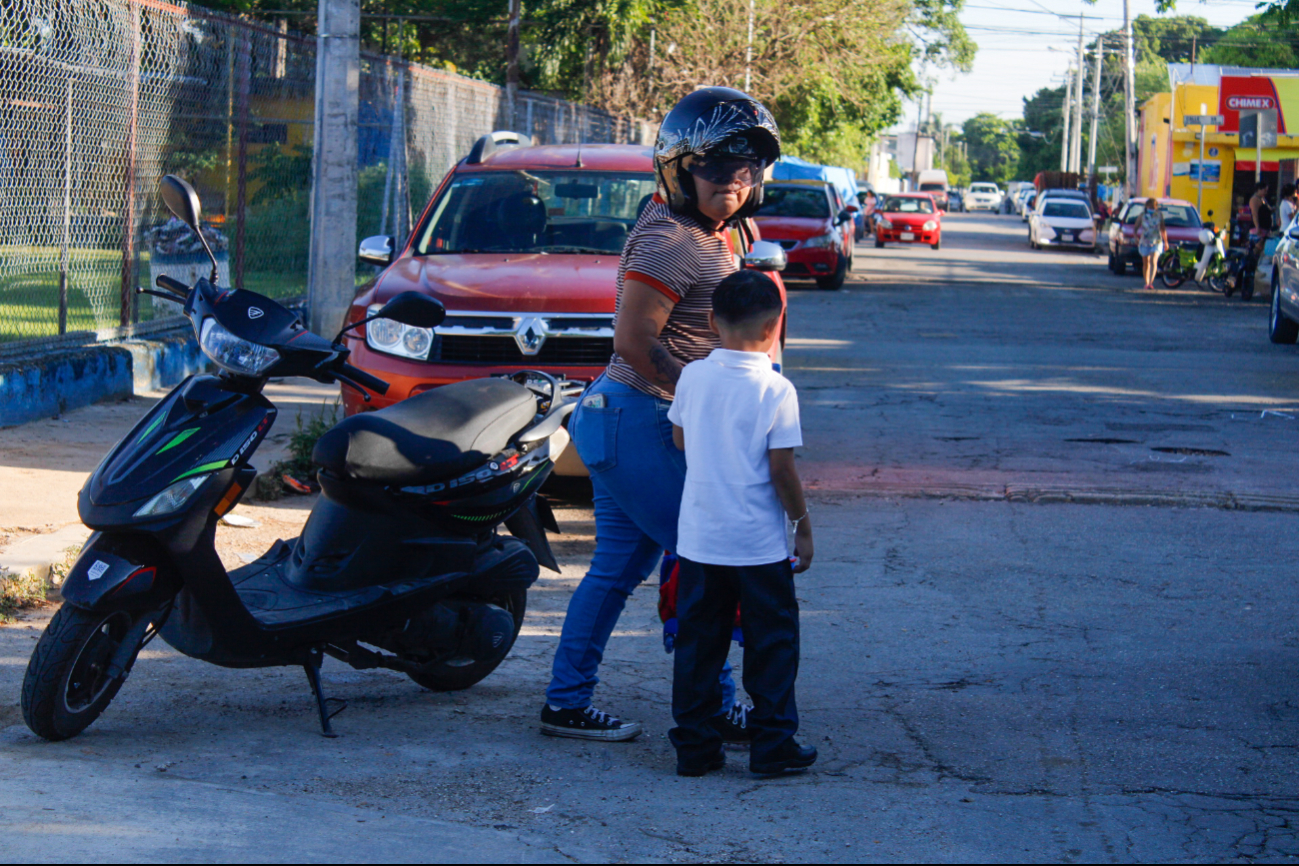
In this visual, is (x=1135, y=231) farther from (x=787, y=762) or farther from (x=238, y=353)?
(x=238, y=353)

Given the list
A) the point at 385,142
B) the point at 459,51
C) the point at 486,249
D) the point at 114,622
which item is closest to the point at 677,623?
the point at 114,622

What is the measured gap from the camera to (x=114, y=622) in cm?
409

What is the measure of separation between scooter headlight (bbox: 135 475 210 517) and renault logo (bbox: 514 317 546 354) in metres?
3.11

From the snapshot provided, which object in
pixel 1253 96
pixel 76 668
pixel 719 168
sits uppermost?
pixel 1253 96

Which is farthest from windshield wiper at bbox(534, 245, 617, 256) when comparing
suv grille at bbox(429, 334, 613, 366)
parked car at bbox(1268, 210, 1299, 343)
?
parked car at bbox(1268, 210, 1299, 343)

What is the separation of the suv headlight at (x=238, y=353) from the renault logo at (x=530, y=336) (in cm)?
303

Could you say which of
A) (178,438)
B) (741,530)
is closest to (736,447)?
(741,530)

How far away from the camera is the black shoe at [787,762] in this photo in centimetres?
392

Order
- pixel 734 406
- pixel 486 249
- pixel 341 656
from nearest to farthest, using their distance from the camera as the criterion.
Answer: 1. pixel 734 406
2. pixel 341 656
3. pixel 486 249

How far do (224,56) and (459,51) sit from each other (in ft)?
89.6

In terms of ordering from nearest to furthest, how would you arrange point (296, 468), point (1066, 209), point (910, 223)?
point (296, 468) < point (910, 223) < point (1066, 209)

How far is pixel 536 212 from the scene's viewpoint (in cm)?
835

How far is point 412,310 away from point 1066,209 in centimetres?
3818

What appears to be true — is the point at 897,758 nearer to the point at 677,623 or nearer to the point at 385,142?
the point at 677,623
